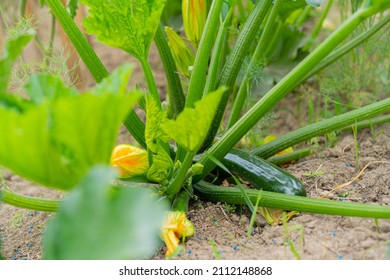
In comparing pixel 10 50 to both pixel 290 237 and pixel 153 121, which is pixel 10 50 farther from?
→ pixel 290 237

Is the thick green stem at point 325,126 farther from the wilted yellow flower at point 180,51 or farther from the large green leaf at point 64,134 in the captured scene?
the large green leaf at point 64,134

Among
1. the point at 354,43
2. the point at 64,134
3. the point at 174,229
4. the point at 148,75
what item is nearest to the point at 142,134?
the point at 148,75

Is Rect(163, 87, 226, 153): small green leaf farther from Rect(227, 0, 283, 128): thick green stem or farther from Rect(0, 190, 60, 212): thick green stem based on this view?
Rect(227, 0, 283, 128): thick green stem

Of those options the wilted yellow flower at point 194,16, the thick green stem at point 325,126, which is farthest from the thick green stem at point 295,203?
the wilted yellow flower at point 194,16

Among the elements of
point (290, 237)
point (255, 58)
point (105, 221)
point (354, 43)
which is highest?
point (354, 43)
